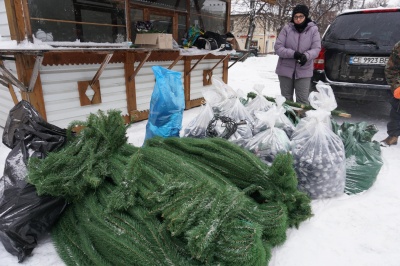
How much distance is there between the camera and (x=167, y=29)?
5.49 metres

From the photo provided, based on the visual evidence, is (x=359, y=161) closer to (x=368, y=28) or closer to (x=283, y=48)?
(x=283, y=48)

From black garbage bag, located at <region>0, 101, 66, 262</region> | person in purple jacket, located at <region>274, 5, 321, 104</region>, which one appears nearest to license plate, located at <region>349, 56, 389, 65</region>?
person in purple jacket, located at <region>274, 5, 321, 104</region>

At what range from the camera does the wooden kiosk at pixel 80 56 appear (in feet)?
10.7

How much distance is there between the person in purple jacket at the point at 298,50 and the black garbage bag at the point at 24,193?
323 centimetres

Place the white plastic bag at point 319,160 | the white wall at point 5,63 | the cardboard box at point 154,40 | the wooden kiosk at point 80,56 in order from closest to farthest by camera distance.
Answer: the white plastic bag at point 319,160
the wooden kiosk at point 80,56
the white wall at point 5,63
the cardboard box at point 154,40

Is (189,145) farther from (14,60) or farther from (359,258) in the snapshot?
(14,60)

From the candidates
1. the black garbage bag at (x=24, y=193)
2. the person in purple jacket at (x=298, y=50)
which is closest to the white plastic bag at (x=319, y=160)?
the person in purple jacket at (x=298, y=50)

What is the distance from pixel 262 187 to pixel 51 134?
5.62 feet

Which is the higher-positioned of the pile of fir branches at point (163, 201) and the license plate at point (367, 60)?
the license plate at point (367, 60)

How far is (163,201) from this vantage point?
162cm

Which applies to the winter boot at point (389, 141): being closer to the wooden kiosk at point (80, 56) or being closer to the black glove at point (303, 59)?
the black glove at point (303, 59)

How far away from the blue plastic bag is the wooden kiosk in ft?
1.19

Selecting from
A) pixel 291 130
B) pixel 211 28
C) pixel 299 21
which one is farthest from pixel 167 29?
pixel 291 130

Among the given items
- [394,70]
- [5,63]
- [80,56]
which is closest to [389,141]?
[394,70]
